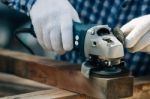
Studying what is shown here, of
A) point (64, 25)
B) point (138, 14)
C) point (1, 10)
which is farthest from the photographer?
point (1, 10)

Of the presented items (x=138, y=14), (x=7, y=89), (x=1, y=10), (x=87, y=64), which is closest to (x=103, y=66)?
(x=87, y=64)

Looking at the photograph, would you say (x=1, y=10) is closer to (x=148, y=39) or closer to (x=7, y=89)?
(x=7, y=89)

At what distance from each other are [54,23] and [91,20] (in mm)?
276

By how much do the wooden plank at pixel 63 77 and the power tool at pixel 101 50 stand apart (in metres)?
0.02

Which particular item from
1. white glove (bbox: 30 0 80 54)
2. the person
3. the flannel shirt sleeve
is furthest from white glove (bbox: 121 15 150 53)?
the flannel shirt sleeve

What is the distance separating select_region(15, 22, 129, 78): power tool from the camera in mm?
771

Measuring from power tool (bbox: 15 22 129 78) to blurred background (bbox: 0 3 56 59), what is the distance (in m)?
0.74

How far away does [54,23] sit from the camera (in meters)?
0.91

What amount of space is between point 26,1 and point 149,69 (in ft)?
1.24

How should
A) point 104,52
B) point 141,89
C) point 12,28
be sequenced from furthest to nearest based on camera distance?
point 12,28
point 141,89
point 104,52

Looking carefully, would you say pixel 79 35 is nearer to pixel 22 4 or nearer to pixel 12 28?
pixel 22 4

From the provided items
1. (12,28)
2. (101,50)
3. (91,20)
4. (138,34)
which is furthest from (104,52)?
(12,28)

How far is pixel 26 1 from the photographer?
1110 millimetres

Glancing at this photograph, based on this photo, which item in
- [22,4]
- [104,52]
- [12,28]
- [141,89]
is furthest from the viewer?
[12,28]
